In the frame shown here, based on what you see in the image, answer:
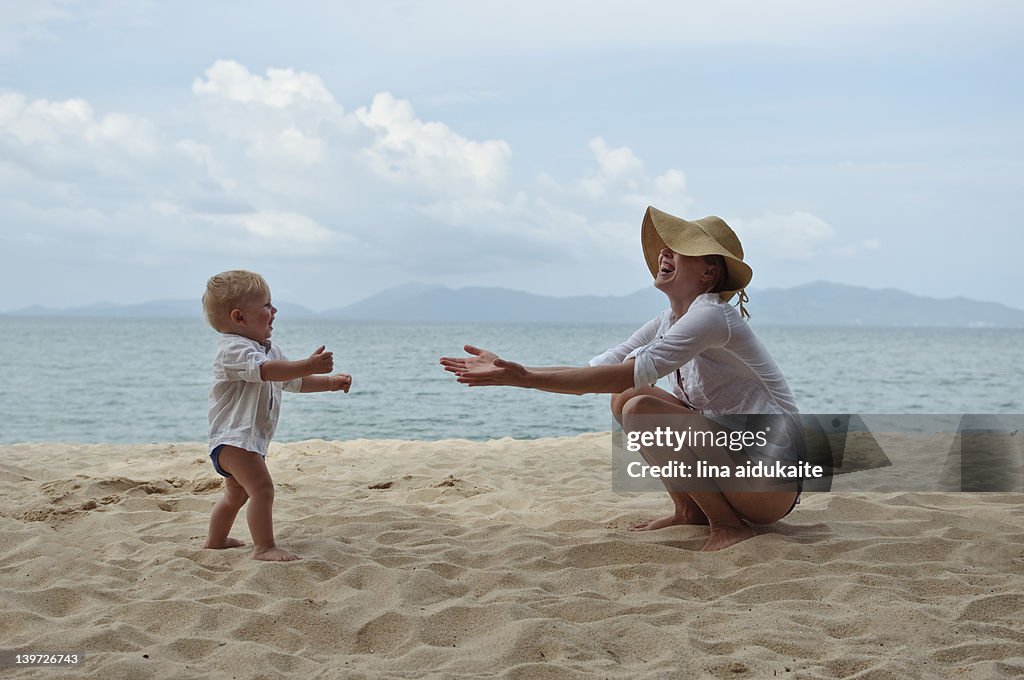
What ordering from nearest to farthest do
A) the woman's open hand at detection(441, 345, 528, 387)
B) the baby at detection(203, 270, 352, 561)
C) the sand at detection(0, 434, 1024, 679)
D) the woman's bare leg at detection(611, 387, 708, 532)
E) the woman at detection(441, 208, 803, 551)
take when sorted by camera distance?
A: the sand at detection(0, 434, 1024, 679) < the woman's open hand at detection(441, 345, 528, 387) < the baby at detection(203, 270, 352, 561) < the woman at detection(441, 208, 803, 551) < the woman's bare leg at detection(611, 387, 708, 532)

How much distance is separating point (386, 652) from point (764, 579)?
1472 mm

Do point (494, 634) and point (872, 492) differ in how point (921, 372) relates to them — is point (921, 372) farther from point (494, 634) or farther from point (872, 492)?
point (494, 634)

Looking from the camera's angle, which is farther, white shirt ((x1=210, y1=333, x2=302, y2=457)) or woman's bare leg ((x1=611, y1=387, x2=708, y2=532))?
woman's bare leg ((x1=611, y1=387, x2=708, y2=532))

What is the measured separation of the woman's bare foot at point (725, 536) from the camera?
3.65 m

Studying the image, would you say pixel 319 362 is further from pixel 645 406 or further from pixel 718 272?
pixel 718 272

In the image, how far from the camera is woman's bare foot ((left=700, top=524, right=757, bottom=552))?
3650 millimetres

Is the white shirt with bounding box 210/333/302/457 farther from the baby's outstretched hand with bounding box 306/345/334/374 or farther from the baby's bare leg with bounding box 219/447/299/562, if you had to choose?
the baby's outstretched hand with bounding box 306/345/334/374

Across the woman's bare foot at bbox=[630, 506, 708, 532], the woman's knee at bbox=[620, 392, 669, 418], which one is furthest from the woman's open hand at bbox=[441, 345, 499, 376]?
the woman's bare foot at bbox=[630, 506, 708, 532]

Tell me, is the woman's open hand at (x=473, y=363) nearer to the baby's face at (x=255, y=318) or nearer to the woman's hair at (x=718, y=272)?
the baby's face at (x=255, y=318)

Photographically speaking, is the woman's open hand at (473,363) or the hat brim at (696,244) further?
the hat brim at (696,244)

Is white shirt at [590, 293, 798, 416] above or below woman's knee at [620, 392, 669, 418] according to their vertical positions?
above

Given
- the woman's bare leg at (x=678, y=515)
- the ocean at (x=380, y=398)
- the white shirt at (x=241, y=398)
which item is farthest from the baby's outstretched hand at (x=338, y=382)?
the ocean at (x=380, y=398)

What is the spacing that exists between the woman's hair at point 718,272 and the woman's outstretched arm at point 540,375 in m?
0.58

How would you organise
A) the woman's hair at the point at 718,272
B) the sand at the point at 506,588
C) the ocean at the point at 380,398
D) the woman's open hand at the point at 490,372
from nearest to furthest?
the sand at the point at 506,588 → the woman's open hand at the point at 490,372 → the woman's hair at the point at 718,272 → the ocean at the point at 380,398
